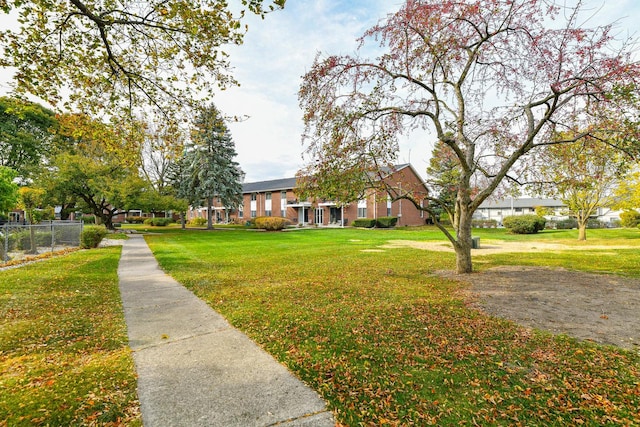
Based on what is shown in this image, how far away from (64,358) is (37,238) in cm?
1660

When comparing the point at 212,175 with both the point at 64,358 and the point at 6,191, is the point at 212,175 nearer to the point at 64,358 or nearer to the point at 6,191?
the point at 6,191

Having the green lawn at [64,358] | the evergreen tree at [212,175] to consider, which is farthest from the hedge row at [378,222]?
the green lawn at [64,358]

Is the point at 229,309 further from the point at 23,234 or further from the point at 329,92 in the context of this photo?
the point at 23,234

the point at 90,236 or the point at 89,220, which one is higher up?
the point at 89,220

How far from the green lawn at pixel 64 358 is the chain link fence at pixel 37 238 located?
7.86 m

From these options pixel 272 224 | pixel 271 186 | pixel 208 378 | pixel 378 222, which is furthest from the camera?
pixel 271 186

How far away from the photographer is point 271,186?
50.7m

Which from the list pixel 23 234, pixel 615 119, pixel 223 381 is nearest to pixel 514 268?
pixel 615 119

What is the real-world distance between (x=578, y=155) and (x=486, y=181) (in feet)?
10.6

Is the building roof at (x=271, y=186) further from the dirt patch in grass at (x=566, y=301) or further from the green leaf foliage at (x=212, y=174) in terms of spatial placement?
the dirt patch in grass at (x=566, y=301)

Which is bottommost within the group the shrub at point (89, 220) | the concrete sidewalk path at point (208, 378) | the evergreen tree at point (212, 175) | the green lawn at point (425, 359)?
the green lawn at point (425, 359)

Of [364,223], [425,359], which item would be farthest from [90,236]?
[364,223]

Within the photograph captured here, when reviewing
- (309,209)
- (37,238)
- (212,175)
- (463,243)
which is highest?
(212,175)

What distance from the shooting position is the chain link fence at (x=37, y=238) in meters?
13.7
